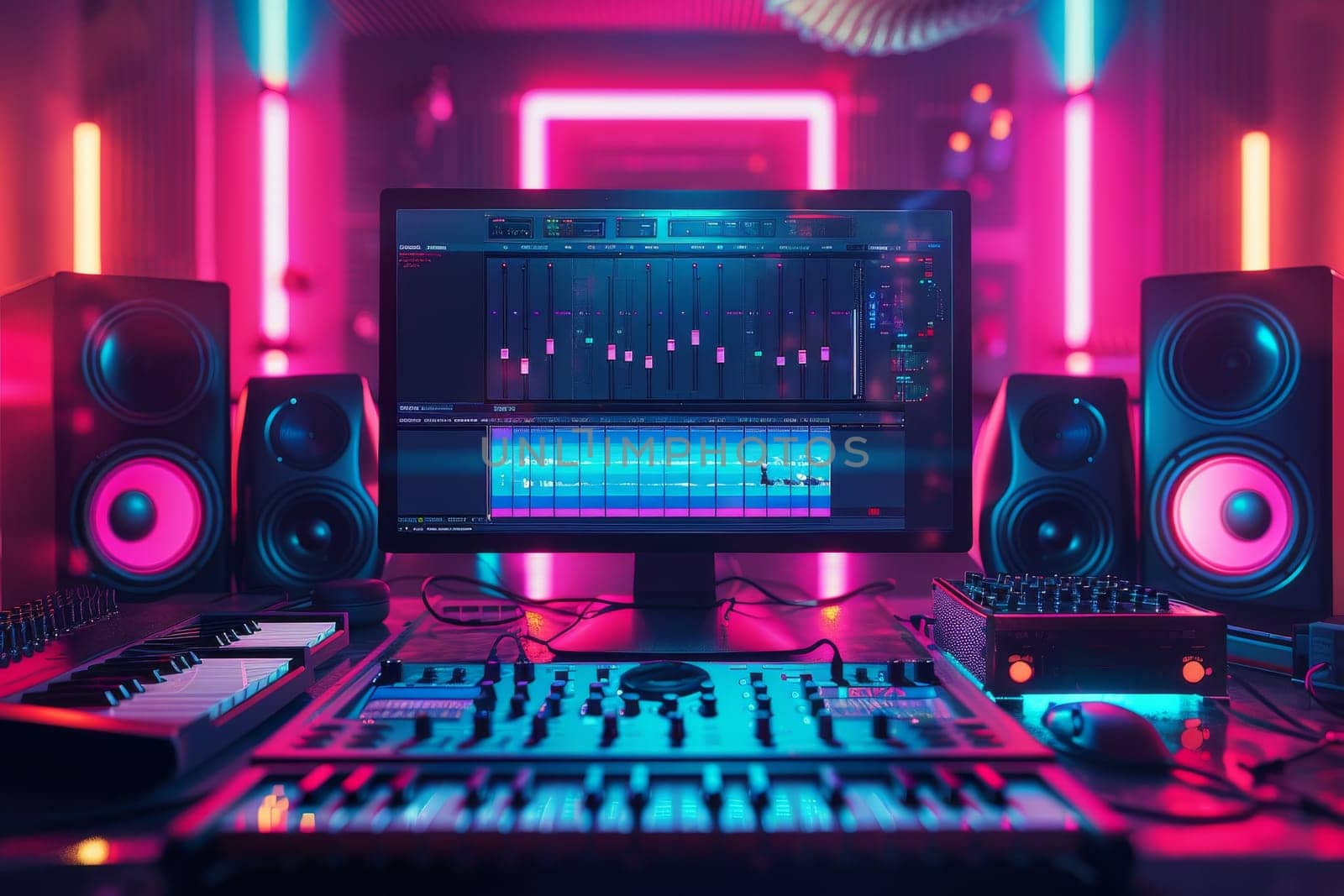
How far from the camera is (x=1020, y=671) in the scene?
2.44 ft

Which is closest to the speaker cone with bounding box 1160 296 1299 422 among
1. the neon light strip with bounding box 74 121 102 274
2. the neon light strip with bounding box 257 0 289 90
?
the neon light strip with bounding box 257 0 289 90

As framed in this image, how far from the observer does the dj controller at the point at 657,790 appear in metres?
0.45

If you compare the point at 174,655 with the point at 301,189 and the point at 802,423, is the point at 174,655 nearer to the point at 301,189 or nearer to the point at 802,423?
the point at 802,423

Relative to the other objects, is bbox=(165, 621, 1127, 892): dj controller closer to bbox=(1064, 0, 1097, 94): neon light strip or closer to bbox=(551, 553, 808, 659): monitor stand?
bbox=(551, 553, 808, 659): monitor stand

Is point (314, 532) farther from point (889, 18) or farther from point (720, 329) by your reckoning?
point (889, 18)

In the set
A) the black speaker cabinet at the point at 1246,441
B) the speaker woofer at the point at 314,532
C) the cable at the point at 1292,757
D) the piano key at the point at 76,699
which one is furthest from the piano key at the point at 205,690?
the black speaker cabinet at the point at 1246,441

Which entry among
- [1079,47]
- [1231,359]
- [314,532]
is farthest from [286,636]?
[1079,47]

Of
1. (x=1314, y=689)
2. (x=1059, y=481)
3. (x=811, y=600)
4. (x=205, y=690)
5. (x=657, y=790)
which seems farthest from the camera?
(x=811, y=600)

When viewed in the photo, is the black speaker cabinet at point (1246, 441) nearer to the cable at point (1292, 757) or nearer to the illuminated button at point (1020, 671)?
the cable at point (1292, 757)

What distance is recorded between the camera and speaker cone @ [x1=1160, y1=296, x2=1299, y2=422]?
90 cm

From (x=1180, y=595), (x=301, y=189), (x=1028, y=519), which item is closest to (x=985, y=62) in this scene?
(x=1028, y=519)

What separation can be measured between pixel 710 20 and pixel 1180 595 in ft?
3.79

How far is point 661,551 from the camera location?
0.97 metres

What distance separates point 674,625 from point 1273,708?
0.62m
